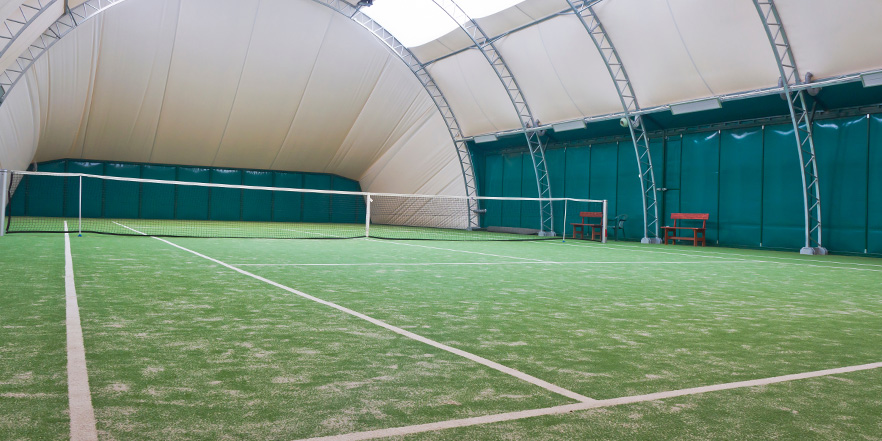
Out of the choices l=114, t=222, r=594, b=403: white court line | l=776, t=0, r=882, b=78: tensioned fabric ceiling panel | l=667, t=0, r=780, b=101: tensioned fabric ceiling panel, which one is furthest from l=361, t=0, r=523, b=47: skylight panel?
l=114, t=222, r=594, b=403: white court line

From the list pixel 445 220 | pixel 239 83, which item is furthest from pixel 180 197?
pixel 445 220

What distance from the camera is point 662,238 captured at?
22812 mm

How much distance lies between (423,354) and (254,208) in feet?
112

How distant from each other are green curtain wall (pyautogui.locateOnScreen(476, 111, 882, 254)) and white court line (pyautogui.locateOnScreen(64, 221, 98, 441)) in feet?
63.3

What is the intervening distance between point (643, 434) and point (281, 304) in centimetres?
397

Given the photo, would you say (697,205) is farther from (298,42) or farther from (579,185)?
(298,42)

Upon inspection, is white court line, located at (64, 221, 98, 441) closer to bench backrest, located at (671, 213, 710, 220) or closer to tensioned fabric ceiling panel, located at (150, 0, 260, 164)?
bench backrest, located at (671, 213, 710, 220)

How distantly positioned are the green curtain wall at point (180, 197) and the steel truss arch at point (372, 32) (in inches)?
378

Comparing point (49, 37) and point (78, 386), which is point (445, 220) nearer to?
point (49, 37)

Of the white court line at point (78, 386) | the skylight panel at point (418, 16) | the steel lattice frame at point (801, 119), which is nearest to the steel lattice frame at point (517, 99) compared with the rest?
the skylight panel at point (418, 16)

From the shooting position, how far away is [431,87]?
2966 centimetres

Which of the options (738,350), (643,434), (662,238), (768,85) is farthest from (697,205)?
(643,434)

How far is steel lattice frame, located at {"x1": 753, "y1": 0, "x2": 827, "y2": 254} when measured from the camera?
55.2 ft

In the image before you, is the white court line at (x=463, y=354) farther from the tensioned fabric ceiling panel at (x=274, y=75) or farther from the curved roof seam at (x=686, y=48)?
the tensioned fabric ceiling panel at (x=274, y=75)
